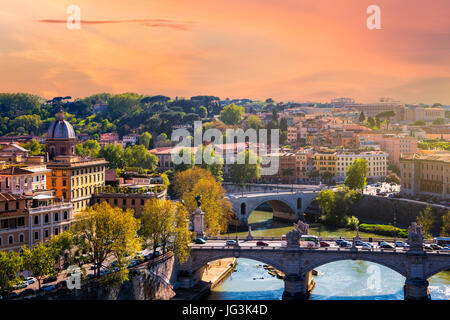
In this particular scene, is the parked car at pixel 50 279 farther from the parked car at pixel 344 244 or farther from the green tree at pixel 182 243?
the parked car at pixel 344 244

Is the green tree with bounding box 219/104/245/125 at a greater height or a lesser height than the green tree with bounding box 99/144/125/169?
greater

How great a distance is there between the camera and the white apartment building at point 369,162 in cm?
5781

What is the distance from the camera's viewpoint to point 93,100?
11631 cm

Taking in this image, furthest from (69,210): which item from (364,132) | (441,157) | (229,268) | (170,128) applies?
(170,128)

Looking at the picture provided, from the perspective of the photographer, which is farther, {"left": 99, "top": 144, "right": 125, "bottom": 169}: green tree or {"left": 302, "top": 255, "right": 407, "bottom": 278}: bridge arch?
{"left": 99, "top": 144, "right": 125, "bottom": 169}: green tree

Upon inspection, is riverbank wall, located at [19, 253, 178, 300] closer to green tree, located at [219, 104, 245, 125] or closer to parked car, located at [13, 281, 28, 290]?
parked car, located at [13, 281, 28, 290]

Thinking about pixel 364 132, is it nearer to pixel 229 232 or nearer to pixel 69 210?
pixel 229 232

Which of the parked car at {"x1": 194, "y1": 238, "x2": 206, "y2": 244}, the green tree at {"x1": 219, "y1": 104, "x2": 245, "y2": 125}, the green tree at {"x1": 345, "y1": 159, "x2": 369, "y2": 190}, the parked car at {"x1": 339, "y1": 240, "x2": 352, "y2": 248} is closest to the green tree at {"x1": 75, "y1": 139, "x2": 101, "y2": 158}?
the green tree at {"x1": 345, "y1": 159, "x2": 369, "y2": 190}

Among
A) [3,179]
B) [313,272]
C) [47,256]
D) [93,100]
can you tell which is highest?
[93,100]

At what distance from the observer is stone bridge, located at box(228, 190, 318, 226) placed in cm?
4209

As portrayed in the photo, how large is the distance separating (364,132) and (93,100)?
59.5 m

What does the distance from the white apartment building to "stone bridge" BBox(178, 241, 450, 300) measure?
32.5m

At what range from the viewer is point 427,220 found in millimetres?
35500

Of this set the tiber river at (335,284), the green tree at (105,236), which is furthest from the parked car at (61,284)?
the tiber river at (335,284)
